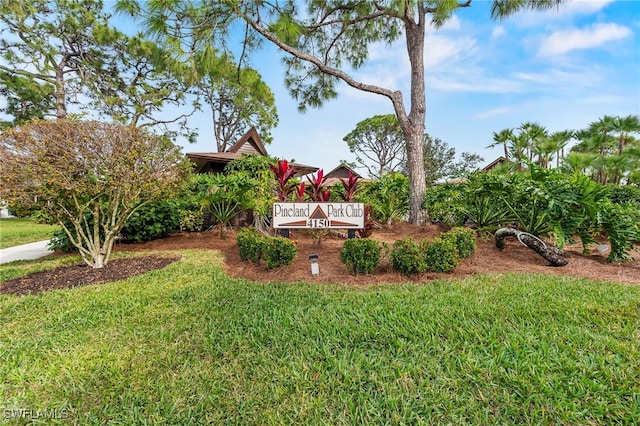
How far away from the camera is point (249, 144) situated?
11.8 m

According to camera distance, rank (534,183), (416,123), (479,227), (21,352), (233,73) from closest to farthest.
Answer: (21,352) → (534,183) → (479,227) → (416,123) → (233,73)

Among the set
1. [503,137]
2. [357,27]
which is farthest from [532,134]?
[357,27]

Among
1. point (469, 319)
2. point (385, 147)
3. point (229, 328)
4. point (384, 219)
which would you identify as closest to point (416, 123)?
point (384, 219)

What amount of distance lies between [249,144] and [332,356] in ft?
37.1

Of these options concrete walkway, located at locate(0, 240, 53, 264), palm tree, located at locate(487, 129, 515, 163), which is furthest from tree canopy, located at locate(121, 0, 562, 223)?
palm tree, located at locate(487, 129, 515, 163)

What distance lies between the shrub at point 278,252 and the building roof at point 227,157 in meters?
3.95

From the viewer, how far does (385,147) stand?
28406 mm

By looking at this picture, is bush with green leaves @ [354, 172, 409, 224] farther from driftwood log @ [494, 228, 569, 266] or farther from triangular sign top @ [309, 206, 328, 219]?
driftwood log @ [494, 228, 569, 266]

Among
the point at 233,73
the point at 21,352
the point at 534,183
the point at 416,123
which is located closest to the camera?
the point at 21,352

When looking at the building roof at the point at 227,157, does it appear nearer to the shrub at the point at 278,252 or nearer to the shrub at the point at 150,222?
the shrub at the point at 150,222

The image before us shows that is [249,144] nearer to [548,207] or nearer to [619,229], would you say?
[548,207]

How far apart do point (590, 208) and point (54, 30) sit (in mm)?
24113

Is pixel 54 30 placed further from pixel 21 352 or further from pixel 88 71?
pixel 21 352

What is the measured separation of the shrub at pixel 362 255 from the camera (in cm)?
348
